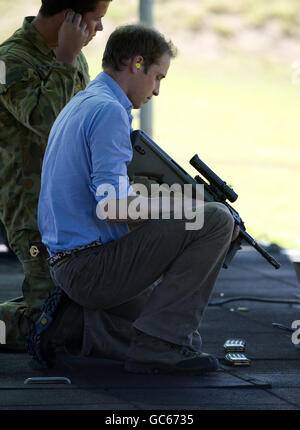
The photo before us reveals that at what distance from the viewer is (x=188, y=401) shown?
353cm

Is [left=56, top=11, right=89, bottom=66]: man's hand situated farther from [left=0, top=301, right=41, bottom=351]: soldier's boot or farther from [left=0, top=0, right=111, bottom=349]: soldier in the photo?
[left=0, top=301, right=41, bottom=351]: soldier's boot

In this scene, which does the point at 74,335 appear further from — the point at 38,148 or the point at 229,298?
the point at 229,298

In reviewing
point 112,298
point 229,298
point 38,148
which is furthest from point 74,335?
point 229,298

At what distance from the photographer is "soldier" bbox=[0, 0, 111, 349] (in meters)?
4.34

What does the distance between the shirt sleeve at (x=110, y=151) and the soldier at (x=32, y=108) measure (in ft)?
1.85

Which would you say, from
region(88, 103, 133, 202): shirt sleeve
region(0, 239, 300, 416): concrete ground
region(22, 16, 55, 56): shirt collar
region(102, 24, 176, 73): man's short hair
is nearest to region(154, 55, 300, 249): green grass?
region(0, 239, 300, 416): concrete ground

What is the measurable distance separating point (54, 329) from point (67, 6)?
1.45 metres

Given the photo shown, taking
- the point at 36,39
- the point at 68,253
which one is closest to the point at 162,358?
the point at 68,253

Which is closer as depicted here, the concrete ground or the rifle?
the concrete ground

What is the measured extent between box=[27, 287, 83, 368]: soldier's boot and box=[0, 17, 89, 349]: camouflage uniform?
388mm

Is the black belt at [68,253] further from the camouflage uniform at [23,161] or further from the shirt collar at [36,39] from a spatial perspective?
the shirt collar at [36,39]

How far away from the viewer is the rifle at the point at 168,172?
4246 mm

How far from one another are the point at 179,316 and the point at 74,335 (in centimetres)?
46

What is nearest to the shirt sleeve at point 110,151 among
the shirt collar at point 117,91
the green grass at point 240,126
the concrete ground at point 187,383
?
the shirt collar at point 117,91
